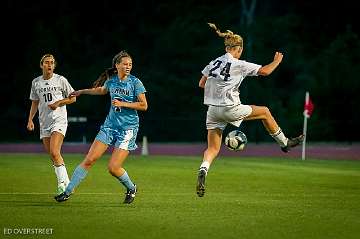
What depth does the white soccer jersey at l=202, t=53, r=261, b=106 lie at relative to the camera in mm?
15016

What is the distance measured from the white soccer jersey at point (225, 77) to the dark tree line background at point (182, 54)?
27741mm

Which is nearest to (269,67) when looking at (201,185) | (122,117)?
(201,185)

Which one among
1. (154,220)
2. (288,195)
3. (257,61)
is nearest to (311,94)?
(257,61)

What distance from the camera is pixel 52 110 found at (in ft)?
53.8

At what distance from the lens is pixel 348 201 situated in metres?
16.0

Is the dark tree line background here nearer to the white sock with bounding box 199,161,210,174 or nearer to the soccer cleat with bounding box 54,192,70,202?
the white sock with bounding box 199,161,210,174

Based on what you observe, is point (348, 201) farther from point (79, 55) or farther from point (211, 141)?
point (79, 55)

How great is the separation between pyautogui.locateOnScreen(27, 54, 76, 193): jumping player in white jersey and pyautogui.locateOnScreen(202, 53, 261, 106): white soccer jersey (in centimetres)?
259

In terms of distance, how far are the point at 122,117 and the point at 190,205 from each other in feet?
5.65

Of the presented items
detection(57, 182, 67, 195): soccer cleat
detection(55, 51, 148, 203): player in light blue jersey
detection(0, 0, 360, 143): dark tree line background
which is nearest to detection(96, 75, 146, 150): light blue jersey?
detection(55, 51, 148, 203): player in light blue jersey

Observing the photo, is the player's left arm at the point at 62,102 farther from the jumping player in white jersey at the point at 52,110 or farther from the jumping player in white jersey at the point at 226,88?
the jumping player in white jersey at the point at 226,88

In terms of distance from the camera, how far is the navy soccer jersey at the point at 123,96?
1445 centimetres

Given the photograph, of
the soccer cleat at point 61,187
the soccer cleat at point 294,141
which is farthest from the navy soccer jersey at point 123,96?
the soccer cleat at point 294,141

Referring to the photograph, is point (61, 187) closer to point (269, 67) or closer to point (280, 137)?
point (280, 137)
